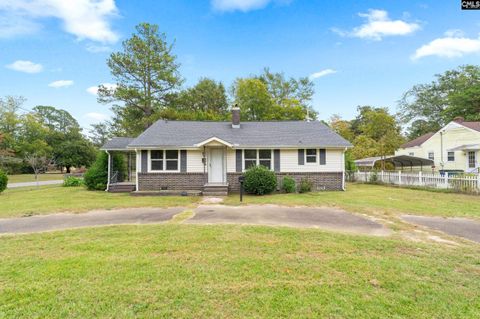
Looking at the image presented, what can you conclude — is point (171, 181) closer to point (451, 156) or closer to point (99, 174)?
point (99, 174)

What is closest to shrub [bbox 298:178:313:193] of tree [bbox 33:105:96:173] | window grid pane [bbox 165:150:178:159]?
window grid pane [bbox 165:150:178:159]

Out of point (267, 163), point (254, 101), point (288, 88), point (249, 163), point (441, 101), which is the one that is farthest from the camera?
point (441, 101)

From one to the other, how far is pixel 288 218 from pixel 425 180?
38.0ft

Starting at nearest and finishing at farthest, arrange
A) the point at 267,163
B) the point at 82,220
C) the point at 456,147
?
the point at 82,220 → the point at 267,163 → the point at 456,147

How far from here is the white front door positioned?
13578 mm

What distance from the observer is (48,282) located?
3.10 meters

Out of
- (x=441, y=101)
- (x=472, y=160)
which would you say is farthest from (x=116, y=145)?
(x=441, y=101)

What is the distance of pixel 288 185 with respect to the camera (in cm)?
1291

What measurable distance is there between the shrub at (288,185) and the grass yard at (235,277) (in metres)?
7.89

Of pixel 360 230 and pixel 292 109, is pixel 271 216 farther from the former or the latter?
pixel 292 109

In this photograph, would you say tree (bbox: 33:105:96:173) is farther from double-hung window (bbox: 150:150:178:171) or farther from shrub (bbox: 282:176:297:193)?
shrub (bbox: 282:176:297:193)

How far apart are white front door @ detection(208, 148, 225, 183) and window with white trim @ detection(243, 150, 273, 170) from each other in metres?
1.43

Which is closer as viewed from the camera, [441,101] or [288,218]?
[288,218]

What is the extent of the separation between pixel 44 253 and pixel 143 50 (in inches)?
986
